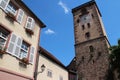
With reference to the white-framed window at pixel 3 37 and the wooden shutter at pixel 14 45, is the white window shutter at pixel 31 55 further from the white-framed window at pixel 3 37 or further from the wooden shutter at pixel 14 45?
the white-framed window at pixel 3 37

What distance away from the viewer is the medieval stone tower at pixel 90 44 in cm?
2165

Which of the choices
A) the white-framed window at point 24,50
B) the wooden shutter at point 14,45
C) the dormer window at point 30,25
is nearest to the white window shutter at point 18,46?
the wooden shutter at point 14,45

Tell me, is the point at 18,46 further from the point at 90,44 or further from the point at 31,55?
the point at 90,44

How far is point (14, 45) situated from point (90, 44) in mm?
16889

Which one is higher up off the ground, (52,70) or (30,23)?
(30,23)

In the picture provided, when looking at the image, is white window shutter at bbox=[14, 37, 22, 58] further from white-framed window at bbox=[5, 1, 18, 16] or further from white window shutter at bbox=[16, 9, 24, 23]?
white-framed window at bbox=[5, 1, 18, 16]

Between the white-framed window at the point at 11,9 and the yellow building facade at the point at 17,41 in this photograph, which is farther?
the white-framed window at the point at 11,9

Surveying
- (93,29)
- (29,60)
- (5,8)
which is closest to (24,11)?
(5,8)

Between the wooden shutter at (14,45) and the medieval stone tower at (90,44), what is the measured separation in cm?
1440

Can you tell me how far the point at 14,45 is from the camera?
9.57 m

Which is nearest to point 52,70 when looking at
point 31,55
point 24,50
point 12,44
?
point 31,55

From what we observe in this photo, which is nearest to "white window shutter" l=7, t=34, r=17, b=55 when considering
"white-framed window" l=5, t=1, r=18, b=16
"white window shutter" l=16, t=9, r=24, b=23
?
"white window shutter" l=16, t=9, r=24, b=23

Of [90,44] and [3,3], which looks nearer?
[3,3]

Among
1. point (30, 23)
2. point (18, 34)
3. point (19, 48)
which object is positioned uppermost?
point (30, 23)
